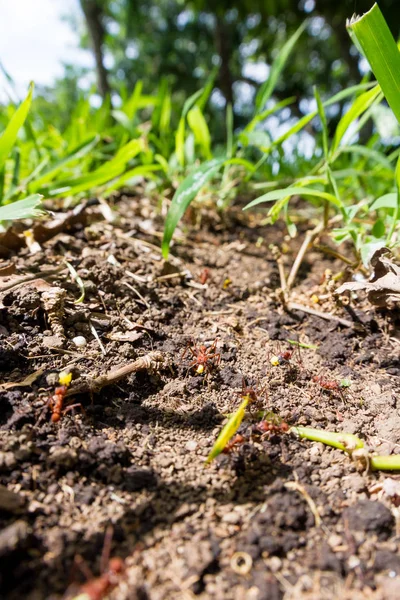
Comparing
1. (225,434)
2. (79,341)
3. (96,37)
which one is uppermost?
(96,37)

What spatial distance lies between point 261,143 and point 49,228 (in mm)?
927

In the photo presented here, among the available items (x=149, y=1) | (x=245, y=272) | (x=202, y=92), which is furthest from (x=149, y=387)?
(x=149, y=1)

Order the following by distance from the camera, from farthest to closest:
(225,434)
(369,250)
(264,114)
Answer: (264,114), (369,250), (225,434)

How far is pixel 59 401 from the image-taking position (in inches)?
40.1

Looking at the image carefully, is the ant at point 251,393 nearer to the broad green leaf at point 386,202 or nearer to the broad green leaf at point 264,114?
the broad green leaf at point 386,202

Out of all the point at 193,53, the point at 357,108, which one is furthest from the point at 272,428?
the point at 193,53

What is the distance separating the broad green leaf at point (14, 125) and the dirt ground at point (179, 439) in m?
0.29

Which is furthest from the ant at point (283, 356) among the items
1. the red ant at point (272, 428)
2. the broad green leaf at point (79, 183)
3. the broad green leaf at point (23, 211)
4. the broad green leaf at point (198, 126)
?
the broad green leaf at point (198, 126)

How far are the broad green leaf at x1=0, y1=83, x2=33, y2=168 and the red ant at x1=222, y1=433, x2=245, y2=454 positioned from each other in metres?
1.20

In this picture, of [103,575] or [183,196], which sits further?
[183,196]

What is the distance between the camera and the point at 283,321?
1.51 m

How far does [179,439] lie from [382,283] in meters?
0.72

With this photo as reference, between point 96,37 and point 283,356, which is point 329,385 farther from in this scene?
point 96,37

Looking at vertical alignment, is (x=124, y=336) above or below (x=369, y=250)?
above
